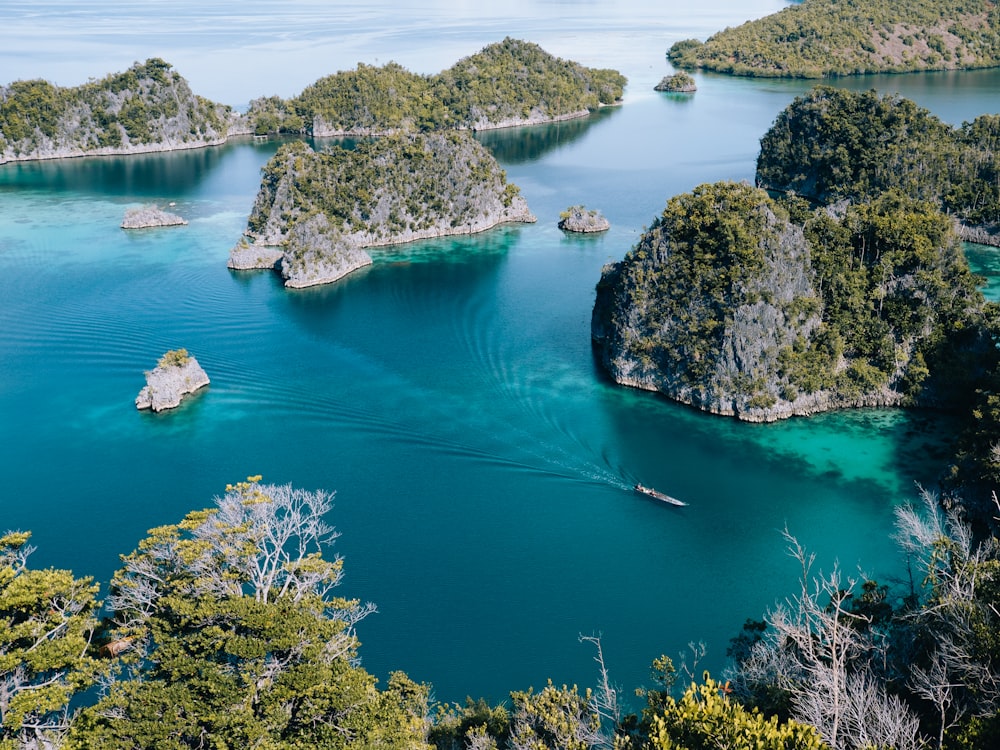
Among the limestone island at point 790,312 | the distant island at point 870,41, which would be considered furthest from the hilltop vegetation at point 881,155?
the distant island at point 870,41

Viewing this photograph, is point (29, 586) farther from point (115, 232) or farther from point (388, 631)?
point (115, 232)

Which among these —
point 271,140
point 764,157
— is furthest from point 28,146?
point 764,157

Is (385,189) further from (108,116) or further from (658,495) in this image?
(108,116)

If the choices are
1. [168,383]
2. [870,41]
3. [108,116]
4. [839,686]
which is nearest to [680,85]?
[870,41]

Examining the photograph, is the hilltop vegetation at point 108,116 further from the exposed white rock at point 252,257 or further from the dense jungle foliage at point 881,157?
the dense jungle foliage at point 881,157

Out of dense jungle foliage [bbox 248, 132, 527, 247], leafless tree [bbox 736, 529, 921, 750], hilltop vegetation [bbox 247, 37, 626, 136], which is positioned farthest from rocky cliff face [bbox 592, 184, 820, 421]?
hilltop vegetation [bbox 247, 37, 626, 136]

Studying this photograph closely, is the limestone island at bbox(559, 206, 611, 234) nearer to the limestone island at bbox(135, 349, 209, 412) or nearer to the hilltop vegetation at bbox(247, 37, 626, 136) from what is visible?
the limestone island at bbox(135, 349, 209, 412)
